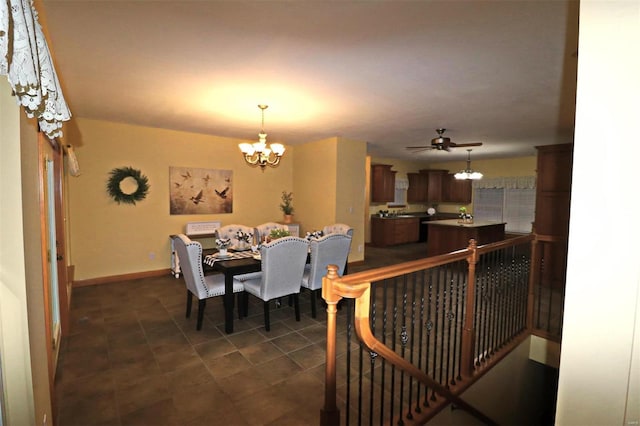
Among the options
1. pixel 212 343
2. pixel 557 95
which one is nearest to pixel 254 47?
pixel 212 343

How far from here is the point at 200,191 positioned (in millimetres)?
5812

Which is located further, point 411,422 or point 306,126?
point 306,126

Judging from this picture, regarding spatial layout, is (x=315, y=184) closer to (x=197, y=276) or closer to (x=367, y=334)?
(x=197, y=276)

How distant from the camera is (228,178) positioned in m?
6.13

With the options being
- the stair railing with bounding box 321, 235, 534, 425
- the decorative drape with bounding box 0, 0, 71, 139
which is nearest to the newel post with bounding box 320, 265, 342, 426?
the stair railing with bounding box 321, 235, 534, 425

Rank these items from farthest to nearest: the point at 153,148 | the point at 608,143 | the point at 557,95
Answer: the point at 153,148
the point at 557,95
the point at 608,143

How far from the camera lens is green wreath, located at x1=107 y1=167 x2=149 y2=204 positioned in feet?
16.3

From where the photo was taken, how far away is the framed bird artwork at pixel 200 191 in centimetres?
555

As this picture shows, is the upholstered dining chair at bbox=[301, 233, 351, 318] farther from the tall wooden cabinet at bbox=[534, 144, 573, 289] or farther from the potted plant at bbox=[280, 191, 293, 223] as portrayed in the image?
the tall wooden cabinet at bbox=[534, 144, 573, 289]

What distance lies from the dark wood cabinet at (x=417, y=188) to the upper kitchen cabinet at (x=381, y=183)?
4.51 feet

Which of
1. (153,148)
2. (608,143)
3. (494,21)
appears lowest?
(608,143)

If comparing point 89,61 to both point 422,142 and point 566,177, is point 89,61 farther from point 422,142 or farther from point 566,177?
point 566,177

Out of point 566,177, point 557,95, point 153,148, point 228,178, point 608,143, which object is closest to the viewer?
point 608,143

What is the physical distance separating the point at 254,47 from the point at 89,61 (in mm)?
1523
